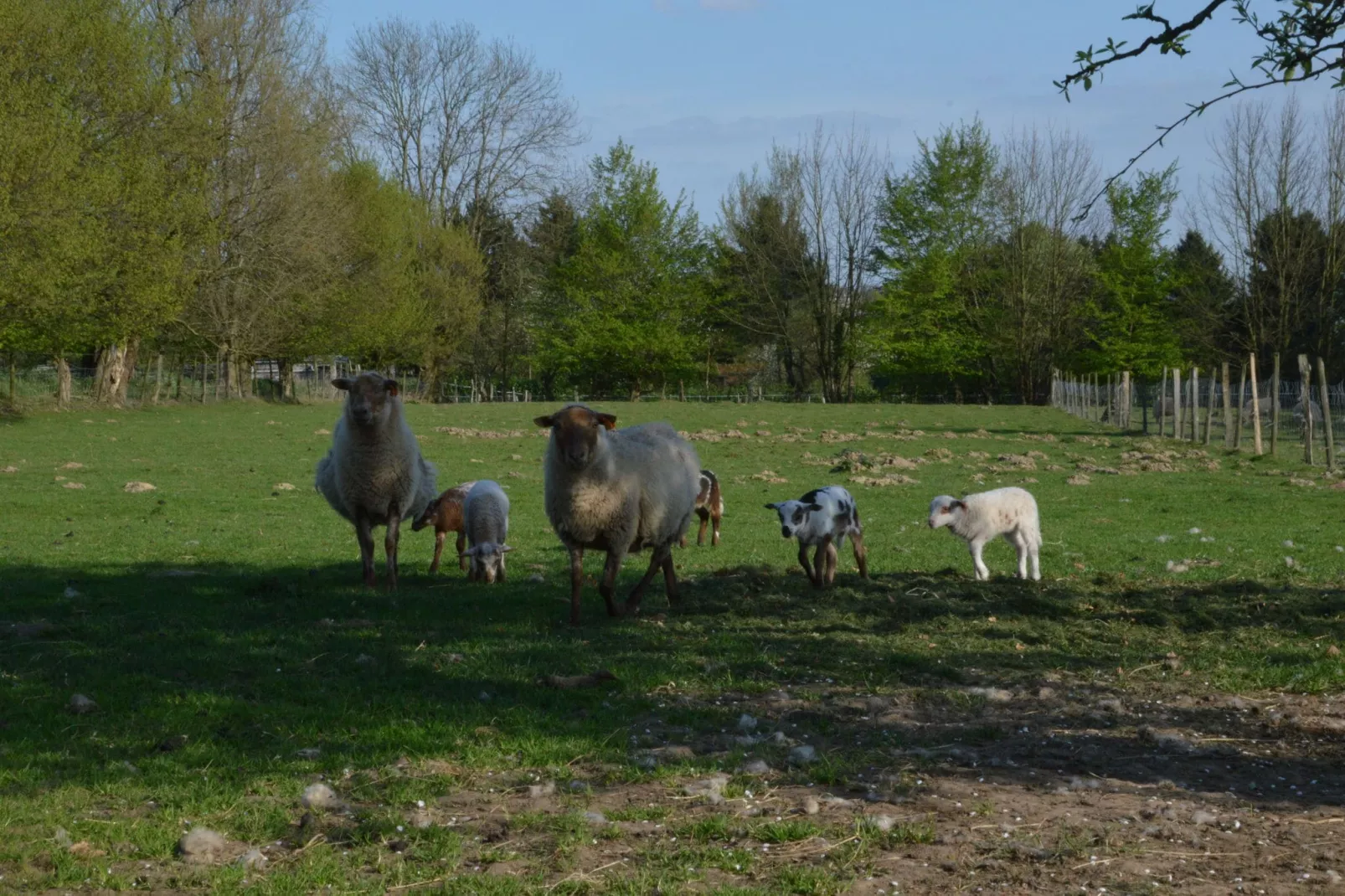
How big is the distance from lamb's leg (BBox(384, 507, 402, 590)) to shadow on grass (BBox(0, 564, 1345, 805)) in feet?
1.08

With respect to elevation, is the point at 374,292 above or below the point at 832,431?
above

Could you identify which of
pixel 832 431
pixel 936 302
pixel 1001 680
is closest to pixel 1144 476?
pixel 832 431

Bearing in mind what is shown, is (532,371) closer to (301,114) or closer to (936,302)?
(936,302)

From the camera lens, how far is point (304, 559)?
14.7 m

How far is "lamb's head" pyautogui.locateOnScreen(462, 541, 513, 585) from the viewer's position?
41.9 ft

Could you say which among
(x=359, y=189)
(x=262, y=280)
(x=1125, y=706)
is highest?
(x=359, y=189)

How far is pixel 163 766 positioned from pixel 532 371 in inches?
3179

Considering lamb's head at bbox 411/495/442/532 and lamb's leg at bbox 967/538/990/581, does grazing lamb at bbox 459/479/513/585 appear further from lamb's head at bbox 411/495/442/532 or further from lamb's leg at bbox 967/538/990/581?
lamb's leg at bbox 967/538/990/581

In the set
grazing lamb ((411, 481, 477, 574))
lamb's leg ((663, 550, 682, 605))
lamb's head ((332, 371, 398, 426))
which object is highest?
lamb's head ((332, 371, 398, 426))

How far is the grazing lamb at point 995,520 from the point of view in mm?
13266

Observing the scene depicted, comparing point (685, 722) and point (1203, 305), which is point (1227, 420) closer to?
point (685, 722)

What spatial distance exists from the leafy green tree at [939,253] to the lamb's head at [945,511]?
218 feet

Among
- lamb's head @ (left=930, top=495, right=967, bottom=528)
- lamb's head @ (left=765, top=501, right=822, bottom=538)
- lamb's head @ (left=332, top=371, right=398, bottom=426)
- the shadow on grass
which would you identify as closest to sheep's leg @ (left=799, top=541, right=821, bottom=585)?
lamb's head @ (left=765, top=501, right=822, bottom=538)

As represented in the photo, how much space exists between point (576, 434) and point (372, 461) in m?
3.55
